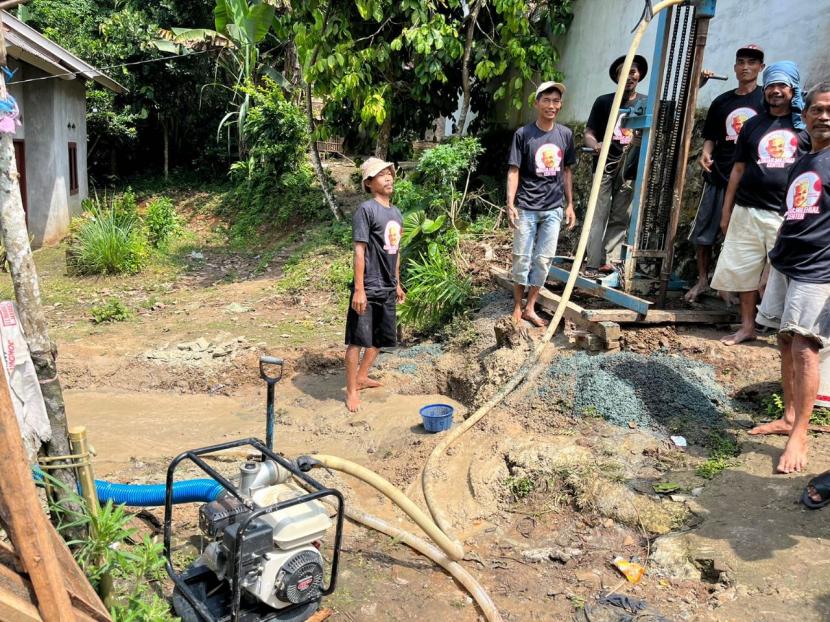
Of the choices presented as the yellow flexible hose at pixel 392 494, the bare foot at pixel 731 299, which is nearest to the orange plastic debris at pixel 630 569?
the yellow flexible hose at pixel 392 494

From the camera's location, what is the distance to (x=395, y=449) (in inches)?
203

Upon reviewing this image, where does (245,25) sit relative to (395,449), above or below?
above

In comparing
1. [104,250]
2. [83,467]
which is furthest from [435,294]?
[104,250]

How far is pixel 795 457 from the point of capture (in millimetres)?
3900

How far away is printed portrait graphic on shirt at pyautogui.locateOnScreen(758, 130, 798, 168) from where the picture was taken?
15.6ft

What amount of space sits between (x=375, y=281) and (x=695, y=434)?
271cm

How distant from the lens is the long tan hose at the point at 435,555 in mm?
3250

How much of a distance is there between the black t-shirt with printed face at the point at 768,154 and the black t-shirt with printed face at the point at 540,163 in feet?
4.56

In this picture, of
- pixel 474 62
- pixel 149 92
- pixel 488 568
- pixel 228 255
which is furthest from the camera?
pixel 149 92

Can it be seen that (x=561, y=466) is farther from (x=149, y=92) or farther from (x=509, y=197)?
(x=149, y=92)

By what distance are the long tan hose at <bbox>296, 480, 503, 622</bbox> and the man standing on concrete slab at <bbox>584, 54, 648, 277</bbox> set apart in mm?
3310

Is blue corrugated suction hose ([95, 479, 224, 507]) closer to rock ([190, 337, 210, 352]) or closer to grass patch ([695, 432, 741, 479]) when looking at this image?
grass patch ([695, 432, 741, 479])

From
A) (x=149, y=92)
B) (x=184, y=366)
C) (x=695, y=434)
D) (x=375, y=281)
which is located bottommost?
(x=184, y=366)

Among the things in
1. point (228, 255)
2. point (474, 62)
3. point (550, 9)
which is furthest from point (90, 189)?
point (550, 9)
